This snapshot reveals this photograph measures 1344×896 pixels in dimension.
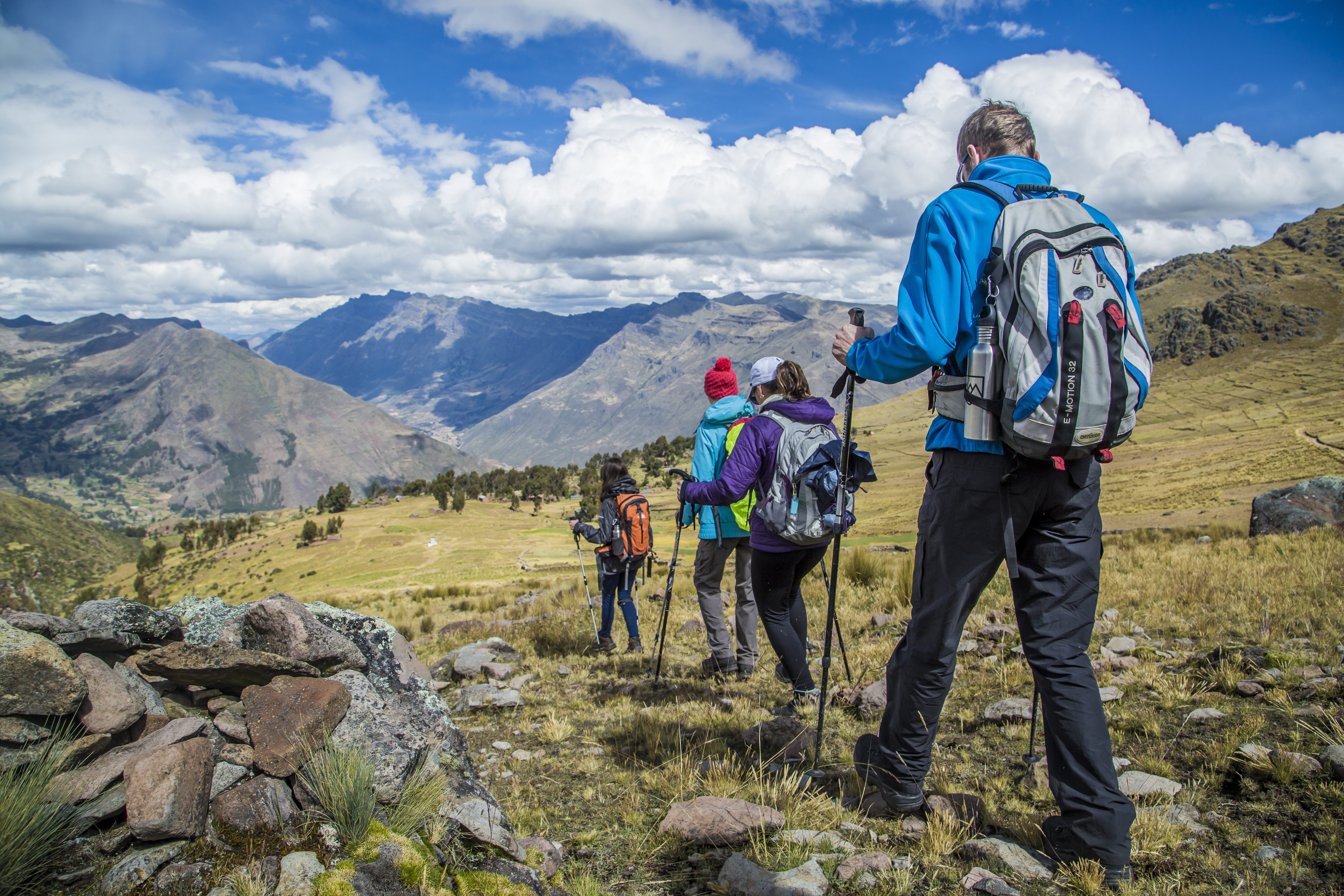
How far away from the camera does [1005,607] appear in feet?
28.7

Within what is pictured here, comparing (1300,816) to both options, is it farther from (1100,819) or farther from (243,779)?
(243,779)

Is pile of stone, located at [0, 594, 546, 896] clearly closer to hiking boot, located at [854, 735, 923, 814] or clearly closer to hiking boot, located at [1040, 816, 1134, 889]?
hiking boot, located at [854, 735, 923, 814]

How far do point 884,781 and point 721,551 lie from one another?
3.48m

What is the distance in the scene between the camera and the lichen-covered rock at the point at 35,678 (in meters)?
3.16

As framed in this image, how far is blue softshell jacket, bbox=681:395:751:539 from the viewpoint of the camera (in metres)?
6.94

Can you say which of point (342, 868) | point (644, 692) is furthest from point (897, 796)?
point (644, 692)

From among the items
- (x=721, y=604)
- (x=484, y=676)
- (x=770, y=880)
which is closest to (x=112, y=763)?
(x=770, y=880)

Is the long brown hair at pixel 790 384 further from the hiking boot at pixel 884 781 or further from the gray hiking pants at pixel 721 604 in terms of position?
the hiking boot at pixel 884 781

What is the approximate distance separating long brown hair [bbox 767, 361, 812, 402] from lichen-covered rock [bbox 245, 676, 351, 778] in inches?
158

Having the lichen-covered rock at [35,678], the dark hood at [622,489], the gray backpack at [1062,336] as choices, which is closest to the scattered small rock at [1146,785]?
the gray backpack at [1062,336]

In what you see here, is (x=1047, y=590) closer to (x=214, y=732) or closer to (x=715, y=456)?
(x=715, y=456)

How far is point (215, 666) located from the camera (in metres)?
3.90

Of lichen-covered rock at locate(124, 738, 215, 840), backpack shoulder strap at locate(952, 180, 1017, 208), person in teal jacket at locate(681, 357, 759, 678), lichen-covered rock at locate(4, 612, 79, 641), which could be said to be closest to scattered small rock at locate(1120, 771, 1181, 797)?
backpack shoulder strap at locate(952, 180, 1017, 208)

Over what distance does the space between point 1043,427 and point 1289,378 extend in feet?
561
